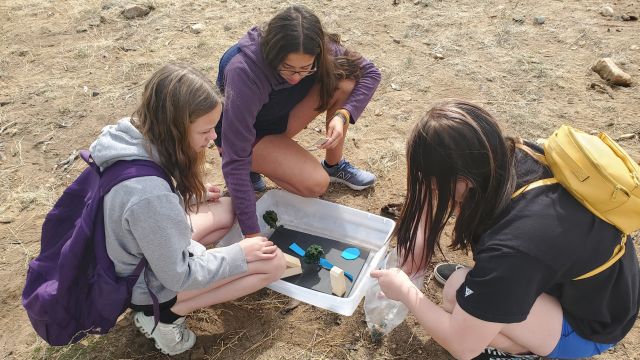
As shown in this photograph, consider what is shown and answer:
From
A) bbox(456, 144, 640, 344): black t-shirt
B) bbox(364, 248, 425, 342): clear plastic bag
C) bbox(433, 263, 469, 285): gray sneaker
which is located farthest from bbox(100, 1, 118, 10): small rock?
bbox(456, 144, 640, 344): black t-shirt

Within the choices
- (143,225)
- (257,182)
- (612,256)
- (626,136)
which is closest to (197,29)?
(257,182)

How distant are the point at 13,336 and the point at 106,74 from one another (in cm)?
284

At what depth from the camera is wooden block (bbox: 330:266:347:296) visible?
2.20 meters

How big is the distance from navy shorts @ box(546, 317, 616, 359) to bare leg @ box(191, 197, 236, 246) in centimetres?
167

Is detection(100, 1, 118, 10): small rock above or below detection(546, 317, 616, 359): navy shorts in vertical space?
below

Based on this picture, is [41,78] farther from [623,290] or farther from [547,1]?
[547,1]

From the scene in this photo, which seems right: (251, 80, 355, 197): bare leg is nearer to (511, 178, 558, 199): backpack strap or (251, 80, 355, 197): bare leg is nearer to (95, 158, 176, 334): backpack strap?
(95, 158, 176, 334): backpack strap

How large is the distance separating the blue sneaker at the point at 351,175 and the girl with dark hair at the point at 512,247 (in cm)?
125

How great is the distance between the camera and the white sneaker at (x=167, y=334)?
1966mm

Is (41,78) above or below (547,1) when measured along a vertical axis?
below

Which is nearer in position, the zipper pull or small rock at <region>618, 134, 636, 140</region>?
the zipper pull

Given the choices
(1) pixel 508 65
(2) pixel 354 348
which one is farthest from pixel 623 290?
(1) pixel 508 65

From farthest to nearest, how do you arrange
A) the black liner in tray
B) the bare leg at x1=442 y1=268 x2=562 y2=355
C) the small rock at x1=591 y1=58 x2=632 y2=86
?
the small rock at x1=591 y1=58 x2=632 y2=86 → the black liner in tray → the bare leg at x1=442 y1=268 x2=562 y2=355

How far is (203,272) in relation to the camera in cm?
176
